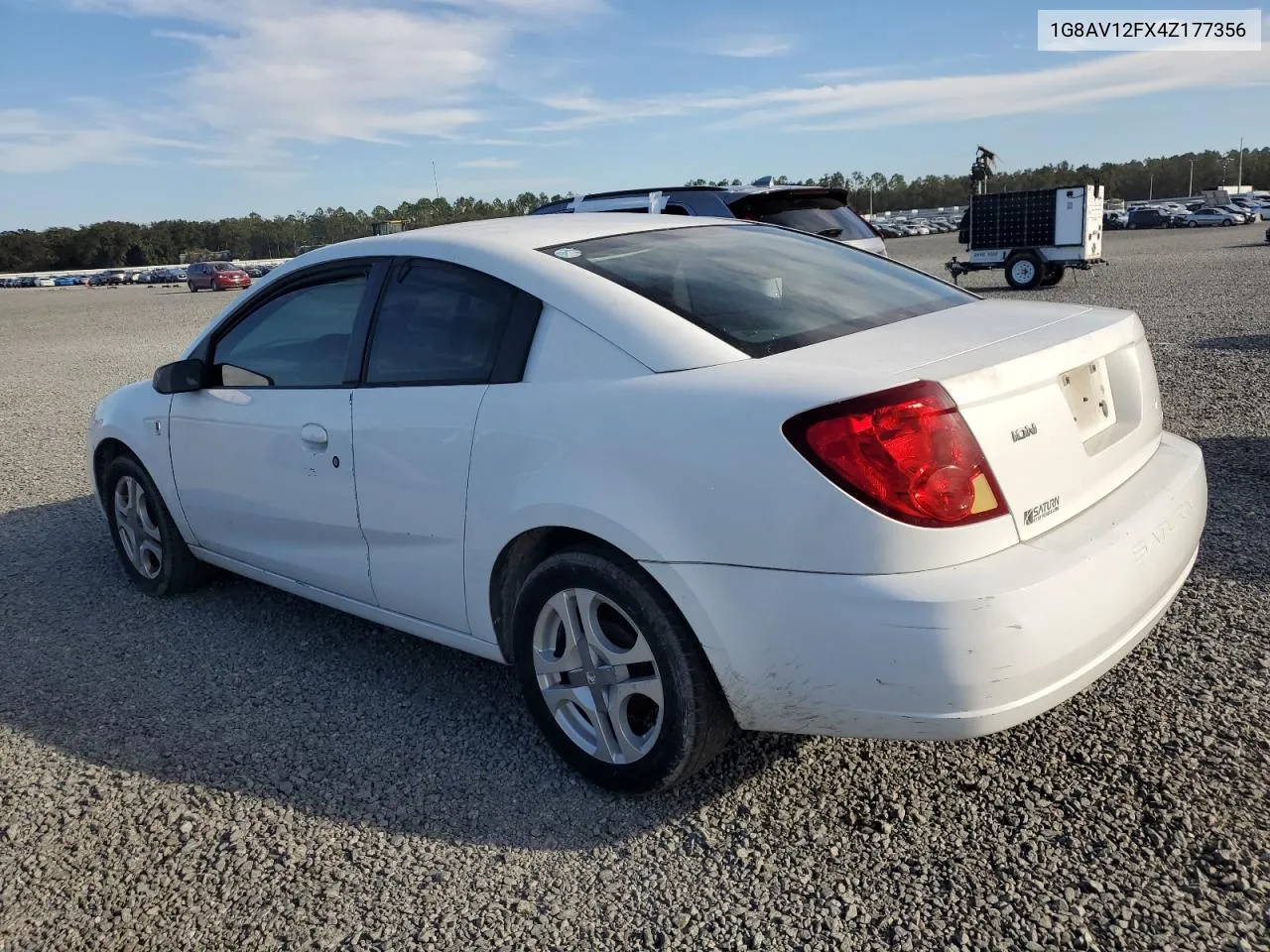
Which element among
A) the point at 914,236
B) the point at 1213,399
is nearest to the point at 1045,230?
the point at 1213,399

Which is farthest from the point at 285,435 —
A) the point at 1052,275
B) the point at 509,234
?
the point at 1052,275

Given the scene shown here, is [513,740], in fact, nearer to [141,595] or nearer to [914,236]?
[141,595]

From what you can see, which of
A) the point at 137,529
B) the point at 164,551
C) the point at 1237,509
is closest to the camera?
the point at 164,551

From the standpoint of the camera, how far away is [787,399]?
2350mm

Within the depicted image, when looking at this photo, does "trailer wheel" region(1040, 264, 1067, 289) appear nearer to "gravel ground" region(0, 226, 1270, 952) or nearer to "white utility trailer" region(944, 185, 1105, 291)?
"white utility trailer" region(944, 185, 1105, 291)

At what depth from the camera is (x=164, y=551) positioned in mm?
4586

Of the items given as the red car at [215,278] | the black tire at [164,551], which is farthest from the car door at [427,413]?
the red car at [215,278]

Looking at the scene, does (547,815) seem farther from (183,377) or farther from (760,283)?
(183,377)

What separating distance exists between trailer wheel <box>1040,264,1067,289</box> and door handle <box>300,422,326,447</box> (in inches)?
788

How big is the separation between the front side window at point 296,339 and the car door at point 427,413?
0.65 ft

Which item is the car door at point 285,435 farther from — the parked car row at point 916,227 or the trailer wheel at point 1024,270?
the parked car row at point 916,227

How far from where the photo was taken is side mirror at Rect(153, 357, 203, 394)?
4.09m

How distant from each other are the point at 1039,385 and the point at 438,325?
1.82 m

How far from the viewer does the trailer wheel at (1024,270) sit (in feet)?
67.9
